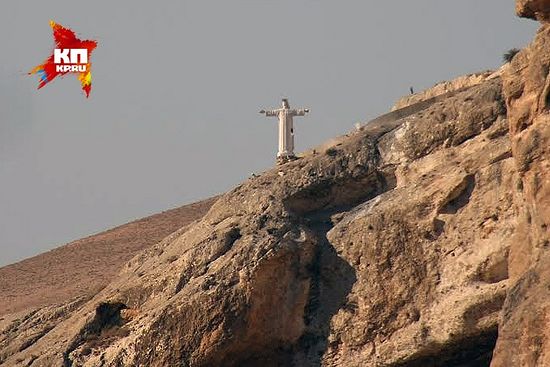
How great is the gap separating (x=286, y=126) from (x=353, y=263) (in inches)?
428

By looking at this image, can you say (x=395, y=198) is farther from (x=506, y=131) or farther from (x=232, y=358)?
(x=232, y=358)

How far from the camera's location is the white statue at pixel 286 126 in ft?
129

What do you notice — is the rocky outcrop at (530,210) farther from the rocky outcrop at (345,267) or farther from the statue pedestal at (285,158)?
the statue pedestal at (285,158)

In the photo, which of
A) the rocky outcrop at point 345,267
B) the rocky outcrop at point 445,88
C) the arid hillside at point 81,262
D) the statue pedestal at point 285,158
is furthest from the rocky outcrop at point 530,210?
the arid hillside at point 81,262

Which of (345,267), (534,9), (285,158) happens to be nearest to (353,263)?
(345,267)

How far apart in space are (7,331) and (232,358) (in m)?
10.1

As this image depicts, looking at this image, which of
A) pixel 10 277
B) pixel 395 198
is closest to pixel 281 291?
pixel 395 198

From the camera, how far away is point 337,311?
30094mm

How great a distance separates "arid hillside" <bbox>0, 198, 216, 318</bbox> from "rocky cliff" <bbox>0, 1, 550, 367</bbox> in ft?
81.4

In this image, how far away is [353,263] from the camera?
30.3m

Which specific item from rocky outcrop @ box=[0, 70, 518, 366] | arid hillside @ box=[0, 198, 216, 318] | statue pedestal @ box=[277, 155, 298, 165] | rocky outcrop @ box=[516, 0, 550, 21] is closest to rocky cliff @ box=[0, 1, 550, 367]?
rocky outcrop @ box=[0, 70, 518, 366]

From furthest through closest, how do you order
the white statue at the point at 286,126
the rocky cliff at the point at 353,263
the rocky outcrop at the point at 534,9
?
the white statue at the point at 286,126
the rocky cliff at the point at 353,263
the rocky outcrop at the point at 534,9

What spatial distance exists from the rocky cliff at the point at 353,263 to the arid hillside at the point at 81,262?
24802 millimetres

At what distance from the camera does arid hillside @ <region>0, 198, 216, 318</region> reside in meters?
60.1
